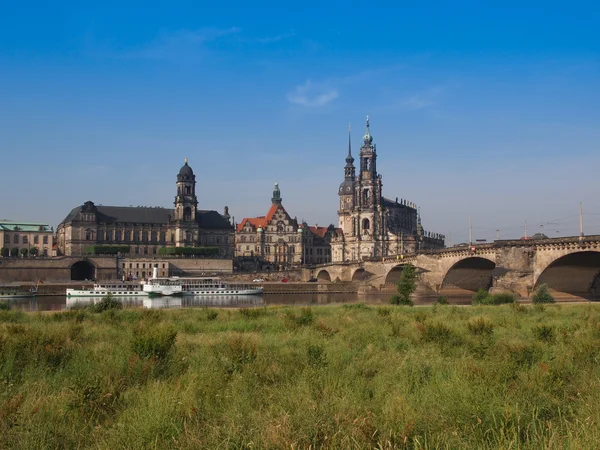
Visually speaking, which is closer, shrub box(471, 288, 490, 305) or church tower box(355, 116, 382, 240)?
shrub box(471, 288, 490, 305)

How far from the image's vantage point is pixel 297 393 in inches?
361

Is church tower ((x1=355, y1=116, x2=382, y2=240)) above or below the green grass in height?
above

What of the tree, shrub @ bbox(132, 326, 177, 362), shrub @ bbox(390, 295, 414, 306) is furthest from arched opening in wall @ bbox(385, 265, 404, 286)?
shrub @ bbox(132, 326, 177, 362)

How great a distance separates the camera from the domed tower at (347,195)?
148m

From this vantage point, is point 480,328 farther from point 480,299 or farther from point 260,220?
point 260,220

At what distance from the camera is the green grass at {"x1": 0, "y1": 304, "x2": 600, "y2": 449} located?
707 centimetres

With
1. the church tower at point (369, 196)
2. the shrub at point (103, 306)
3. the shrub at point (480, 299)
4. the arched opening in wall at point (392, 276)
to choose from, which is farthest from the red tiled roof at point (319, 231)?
the shrub at point (103, 306)

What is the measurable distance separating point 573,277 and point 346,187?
94.9 m

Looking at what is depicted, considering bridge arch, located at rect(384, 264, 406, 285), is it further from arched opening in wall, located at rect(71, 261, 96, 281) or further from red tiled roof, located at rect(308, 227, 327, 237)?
red tiled roof, located at rect(308, 227, 327, 237)

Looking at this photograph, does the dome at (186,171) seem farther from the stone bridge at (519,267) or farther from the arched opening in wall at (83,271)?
the stone bridge at (519,267)

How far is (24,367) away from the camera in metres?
11.6

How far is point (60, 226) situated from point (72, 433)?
5110 inches

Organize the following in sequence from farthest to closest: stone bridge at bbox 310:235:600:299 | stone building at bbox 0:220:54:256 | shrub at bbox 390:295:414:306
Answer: stone building at bbox 0:220:54:256 < stone bridge at bbox 310:235:600:299 < shrub at bbox 390:295:414:306

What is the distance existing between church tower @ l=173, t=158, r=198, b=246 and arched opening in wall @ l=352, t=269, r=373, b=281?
131ft
